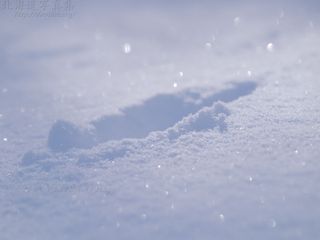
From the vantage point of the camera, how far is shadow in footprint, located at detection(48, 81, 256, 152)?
557 cm

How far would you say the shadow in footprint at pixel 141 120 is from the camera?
557cm

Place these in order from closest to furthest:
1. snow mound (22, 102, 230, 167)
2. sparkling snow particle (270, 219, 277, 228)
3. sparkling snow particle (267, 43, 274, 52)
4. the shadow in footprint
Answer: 1. sparkling snow particle (270, 219, 277, 228)
2. snow mound (22, 102, 230, 167)
3. the shadow in footprint
4. sparkling snow particle (267, 43, 274, 52)

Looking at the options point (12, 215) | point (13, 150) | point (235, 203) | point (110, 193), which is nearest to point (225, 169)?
point (235, 203)

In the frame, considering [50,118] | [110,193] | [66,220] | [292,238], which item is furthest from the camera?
[50,118]

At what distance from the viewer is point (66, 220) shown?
14.3 ft

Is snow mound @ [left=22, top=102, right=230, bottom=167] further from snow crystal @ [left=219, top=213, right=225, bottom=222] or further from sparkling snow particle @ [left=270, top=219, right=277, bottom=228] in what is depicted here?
sparkling snow particle @ [left=270, top=219, right=277, bottom=228]

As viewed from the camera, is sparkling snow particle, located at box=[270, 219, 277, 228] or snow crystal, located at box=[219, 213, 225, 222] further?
snow crystal, located at box=[219, 213, 225, 222]

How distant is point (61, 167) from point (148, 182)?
1.05 metres

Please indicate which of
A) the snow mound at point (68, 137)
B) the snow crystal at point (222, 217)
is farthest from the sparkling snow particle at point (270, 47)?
the snow crystal at point (222, 217)

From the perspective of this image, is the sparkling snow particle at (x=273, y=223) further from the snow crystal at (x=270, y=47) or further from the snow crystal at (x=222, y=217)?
the snow crystal at (x=270, y=47)

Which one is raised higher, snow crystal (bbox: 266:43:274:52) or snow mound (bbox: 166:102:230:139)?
snow crystal (bbox: 266:43:274:52)

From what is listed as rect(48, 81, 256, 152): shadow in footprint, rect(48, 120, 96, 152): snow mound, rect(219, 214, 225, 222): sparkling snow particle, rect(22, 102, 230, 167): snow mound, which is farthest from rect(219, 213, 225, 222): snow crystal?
rect(48, 120, 96, 152): snow mound

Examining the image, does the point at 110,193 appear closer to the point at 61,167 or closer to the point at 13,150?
the point at 61,167

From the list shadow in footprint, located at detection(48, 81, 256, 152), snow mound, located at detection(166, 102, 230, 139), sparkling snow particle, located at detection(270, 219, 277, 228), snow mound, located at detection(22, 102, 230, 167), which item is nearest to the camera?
sparkling snow particle, located at detection(270, 219, 277, 228)
